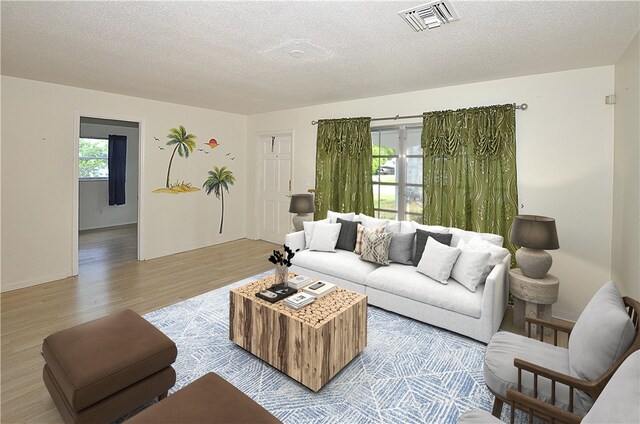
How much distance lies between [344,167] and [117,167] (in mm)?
6045

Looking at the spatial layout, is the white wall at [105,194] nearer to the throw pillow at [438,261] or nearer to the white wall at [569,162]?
the throw pillow at [438,261]

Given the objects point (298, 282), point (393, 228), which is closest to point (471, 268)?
point (393, 228)

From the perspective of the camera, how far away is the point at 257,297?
262 cm

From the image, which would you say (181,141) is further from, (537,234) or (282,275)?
(537,234)

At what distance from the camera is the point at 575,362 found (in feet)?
5.62

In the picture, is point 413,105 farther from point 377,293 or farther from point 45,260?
point 45,260

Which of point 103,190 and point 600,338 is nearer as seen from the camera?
point 600,338

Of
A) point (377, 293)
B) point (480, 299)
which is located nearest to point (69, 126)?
point (377, 293)

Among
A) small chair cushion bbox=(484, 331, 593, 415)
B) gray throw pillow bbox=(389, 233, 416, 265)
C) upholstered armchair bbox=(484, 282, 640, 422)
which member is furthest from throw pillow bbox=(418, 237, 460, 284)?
upholstered armchair bbox=(484, 282, 640, 422)

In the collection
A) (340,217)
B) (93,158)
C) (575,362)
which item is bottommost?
(575,362)

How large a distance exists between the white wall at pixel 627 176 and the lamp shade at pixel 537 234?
52 cm

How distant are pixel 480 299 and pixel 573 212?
1609 millimetres

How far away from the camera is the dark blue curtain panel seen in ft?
25.7

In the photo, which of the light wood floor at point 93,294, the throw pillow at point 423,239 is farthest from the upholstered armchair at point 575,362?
the light wood floor at point 93,294
